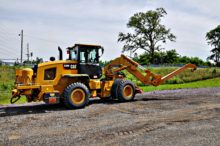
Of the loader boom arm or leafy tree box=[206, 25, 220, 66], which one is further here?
leafy tree box=[206, 25, 220, 66]

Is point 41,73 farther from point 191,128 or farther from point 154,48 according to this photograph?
point 154,48

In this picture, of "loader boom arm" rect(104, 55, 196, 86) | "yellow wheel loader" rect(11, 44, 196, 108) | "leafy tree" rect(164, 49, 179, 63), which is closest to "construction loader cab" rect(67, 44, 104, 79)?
"yellow wheel loader" rect(11, 44, 196, 108)

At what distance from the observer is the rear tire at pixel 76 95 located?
13.5 metres

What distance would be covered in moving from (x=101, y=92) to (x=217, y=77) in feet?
77.5

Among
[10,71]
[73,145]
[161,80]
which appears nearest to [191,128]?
[73,145]

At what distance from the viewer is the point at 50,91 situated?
1353cm

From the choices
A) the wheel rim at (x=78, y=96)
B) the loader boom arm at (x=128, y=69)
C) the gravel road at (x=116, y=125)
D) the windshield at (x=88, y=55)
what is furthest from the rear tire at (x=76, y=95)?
the loader boom arm at (x=128, y=69)

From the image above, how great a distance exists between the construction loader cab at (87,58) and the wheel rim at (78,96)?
3.82 feet

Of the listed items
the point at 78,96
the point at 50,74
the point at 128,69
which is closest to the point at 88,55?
the point at 50,74

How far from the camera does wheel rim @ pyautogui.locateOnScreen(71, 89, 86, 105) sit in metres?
13.7

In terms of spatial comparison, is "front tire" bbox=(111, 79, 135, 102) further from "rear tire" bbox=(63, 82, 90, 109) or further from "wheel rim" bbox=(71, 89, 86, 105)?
"wheel rim" bbox=(71, 89, 86, 105)

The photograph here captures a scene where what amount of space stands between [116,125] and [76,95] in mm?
4304

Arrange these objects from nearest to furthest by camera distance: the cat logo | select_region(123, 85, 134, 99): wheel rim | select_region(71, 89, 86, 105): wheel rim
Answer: select_region(71, 89, 86, 105): wheel rim, the cat logo, select_region(123, 85, 134, 99): wheel rim

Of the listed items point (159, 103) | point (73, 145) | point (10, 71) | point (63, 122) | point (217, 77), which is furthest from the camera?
point (10, 71)
